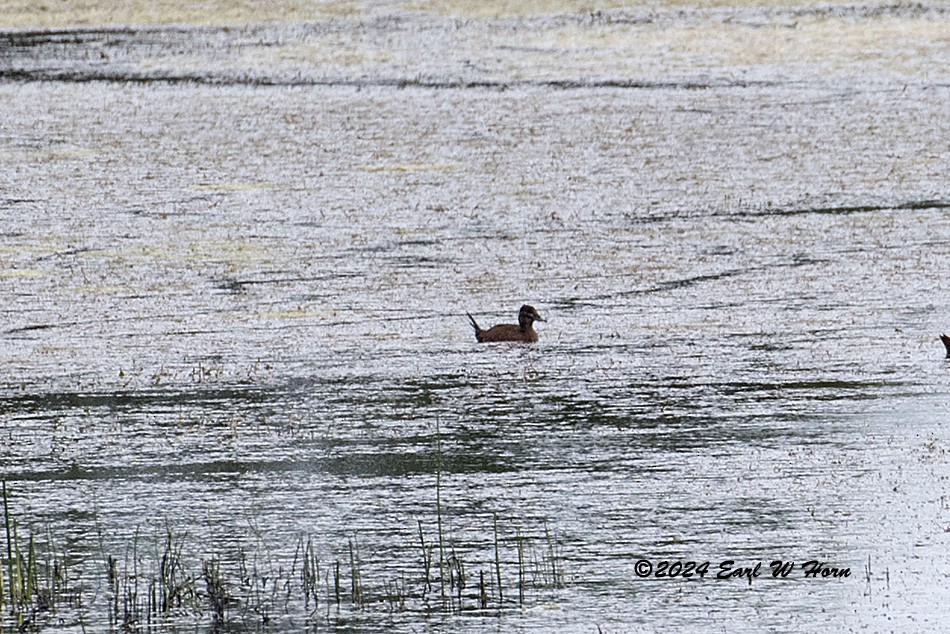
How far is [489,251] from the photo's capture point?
12.5 m

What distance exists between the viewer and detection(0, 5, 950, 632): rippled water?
6.50 metres

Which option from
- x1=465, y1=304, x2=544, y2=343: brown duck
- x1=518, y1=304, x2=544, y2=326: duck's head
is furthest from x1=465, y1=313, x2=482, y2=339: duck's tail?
x1=518, y1=304, x2=544, y2=326: duck's head

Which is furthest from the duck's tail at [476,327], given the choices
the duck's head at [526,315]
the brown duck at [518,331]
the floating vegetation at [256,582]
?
the floating vegetation at [256,582]

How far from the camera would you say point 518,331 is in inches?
388

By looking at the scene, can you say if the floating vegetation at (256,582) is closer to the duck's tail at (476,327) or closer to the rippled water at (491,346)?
the rippled water at (491,346)

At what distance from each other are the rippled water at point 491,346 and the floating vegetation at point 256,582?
22 millimetres

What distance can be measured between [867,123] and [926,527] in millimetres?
10327

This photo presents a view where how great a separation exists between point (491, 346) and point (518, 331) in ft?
0.48

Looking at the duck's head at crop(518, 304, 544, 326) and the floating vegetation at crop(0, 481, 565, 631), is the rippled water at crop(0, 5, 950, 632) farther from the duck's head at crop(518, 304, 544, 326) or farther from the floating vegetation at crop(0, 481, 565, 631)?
the duck's head at crop(518, 304, 544, 326)

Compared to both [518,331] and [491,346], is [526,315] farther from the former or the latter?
[491,346]

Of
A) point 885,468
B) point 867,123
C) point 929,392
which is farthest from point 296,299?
point 867,123

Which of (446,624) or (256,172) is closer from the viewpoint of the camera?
(446,624)

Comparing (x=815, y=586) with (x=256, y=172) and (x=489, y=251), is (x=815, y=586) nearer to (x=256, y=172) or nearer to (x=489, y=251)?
(x=489, y=251)

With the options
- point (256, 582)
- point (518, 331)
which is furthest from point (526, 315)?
point (256, 582)
